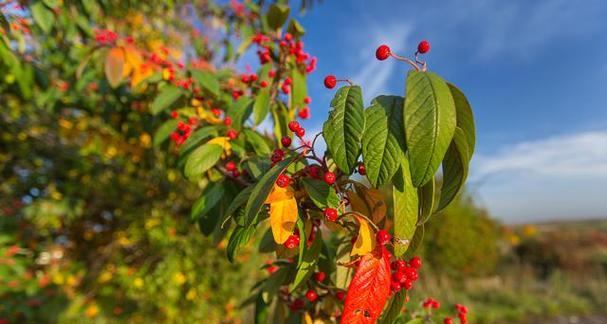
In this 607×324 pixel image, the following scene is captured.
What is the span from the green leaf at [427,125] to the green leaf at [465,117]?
0.03 metres

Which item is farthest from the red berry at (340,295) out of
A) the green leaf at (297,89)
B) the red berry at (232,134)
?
the green leaf at (297,89)

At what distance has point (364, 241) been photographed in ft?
2.35

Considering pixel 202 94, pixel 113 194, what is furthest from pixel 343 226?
pixel 113 194

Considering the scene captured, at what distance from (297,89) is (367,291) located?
1.03 m

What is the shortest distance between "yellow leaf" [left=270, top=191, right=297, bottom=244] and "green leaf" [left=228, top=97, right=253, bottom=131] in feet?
2.10

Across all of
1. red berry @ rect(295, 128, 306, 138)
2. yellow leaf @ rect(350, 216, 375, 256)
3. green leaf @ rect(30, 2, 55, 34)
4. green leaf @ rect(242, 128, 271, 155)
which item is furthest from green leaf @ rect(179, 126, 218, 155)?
green leaf @ rect(30, 2, 55, 34)

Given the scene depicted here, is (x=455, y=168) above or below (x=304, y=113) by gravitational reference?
below

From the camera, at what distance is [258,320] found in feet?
3.92

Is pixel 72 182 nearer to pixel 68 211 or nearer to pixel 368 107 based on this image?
pixel 68 211

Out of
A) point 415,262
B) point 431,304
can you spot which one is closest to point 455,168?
point 415,262

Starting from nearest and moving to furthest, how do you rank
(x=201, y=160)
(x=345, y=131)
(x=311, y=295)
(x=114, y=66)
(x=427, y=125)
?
(x=427, y=125)
(x=345, y=131)
(x=311, y=295)
(x=201, y=160)
(x=114, y=66)

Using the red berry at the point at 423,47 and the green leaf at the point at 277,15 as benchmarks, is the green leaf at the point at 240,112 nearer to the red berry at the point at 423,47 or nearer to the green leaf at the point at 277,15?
the green leaf at the point at 277,15

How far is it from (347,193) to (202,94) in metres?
1.19

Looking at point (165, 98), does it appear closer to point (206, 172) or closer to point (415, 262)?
point (206, 172)
